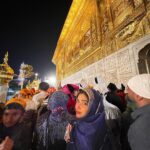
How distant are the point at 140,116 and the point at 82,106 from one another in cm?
61

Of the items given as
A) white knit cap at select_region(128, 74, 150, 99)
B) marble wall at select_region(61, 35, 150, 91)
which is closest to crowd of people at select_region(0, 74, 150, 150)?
white knit cap at select_region(128, 74, 150, 99)

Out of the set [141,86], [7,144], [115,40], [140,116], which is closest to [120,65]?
[115,40]

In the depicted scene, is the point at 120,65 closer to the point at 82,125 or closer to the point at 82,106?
the point at 82,106

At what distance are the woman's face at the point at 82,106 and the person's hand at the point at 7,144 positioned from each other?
2.34ft

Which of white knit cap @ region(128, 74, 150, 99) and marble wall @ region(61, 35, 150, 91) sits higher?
marble wall @ region(61, 35, 150, 91)

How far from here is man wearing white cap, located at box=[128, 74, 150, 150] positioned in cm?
136

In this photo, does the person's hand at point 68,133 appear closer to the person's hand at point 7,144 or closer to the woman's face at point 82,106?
the woman's face at point 82,106

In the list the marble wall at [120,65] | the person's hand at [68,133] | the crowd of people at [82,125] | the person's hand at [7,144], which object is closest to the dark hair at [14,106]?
the crowd of people at [82,125]

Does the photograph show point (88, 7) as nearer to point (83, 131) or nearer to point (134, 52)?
point (134, 52)

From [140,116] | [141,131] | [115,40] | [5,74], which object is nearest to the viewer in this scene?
[141,131]

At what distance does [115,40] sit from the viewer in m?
5.90

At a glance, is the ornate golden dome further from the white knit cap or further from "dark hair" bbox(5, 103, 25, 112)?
the white knit cap

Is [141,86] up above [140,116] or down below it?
above

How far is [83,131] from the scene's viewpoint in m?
1.44
